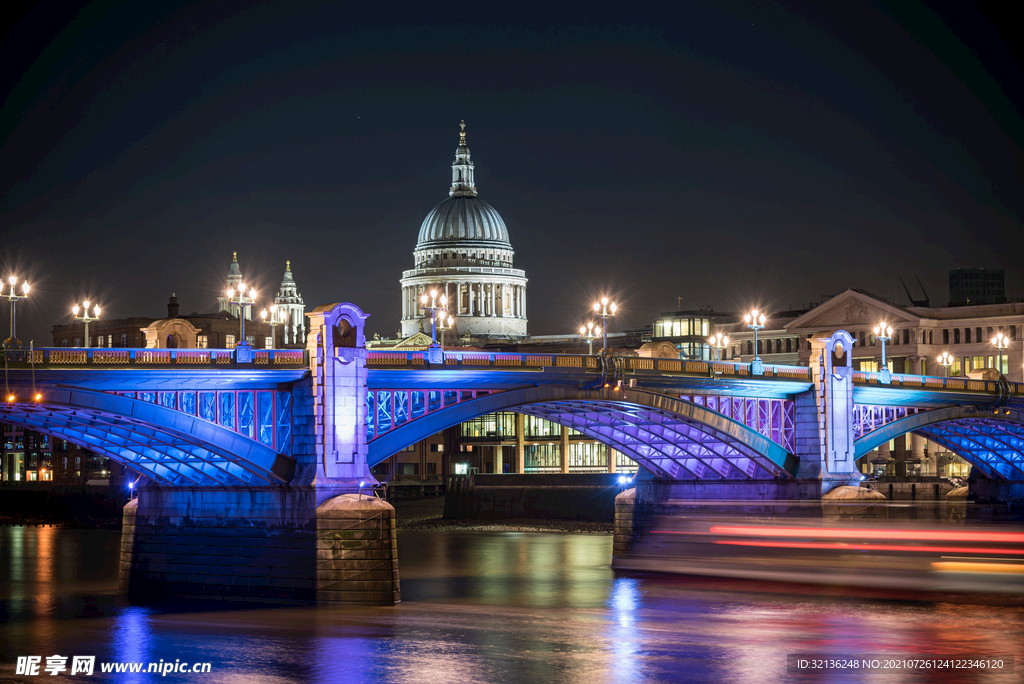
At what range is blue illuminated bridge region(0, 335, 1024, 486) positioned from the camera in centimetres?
4753

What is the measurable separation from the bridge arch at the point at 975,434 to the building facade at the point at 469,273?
88.2 meters

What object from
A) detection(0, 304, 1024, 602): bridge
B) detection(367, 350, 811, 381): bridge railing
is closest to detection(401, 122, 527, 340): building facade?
detection(367, 350, 811, 381): bridge railing

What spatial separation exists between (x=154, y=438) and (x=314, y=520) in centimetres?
673

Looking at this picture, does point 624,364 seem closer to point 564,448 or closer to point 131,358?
point 131,358

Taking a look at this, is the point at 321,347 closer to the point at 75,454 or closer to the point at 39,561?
the point at 39,561

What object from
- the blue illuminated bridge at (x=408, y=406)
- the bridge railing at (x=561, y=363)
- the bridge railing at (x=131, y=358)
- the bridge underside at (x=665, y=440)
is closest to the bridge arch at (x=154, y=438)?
the blue illuminated bridge at (x=408, y=406)

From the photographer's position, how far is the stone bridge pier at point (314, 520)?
49.8 meters

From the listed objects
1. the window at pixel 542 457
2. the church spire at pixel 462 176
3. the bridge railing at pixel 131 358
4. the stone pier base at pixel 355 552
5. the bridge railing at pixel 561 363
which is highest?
the church spire at pixel 462 176

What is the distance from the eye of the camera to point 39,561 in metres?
80.2

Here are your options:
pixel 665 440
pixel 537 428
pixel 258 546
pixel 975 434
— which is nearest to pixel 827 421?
pixel 665 440

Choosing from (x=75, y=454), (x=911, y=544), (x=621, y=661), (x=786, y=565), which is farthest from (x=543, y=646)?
(x=75, y=454)

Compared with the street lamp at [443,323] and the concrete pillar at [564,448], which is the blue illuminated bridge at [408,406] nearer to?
the street lamp at [443,323]

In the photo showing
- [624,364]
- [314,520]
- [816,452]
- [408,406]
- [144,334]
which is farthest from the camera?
[144,334]

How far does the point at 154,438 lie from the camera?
168ft
